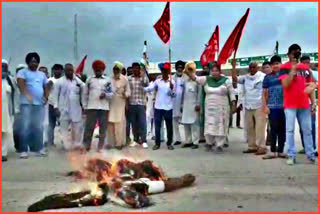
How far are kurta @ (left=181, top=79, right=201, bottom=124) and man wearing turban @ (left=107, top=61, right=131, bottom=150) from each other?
47.6 inches

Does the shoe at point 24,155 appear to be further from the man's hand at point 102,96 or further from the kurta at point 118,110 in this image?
the kurta at point 118,110

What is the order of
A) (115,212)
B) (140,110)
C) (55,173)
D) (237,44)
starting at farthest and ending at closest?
1. (140,110)
2. (237,44)
3. (55,173)
4. (115,212)

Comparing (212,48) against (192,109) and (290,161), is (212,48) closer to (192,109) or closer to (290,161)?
(192,109)

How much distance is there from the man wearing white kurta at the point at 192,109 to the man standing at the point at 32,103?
2.84 metres

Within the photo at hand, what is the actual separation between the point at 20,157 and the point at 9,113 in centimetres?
85

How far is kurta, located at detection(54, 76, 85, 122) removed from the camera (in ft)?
31.4

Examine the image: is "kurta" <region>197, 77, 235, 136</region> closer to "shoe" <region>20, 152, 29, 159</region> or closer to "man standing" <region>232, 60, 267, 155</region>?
"man standing" <region>232, 60, 267, 155</region>

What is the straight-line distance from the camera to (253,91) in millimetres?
9031

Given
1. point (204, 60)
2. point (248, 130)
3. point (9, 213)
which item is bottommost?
point (9, 213)

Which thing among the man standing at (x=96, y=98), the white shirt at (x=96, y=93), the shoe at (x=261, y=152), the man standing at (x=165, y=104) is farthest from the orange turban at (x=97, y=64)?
the shoe at (x=261, y=152)

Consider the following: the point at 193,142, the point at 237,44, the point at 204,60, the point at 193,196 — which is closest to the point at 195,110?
the point at 193,142

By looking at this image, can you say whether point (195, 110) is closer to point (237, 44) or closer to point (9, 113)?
point (237, 44)

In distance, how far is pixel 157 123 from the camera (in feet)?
32.9

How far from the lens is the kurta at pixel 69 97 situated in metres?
9.56
